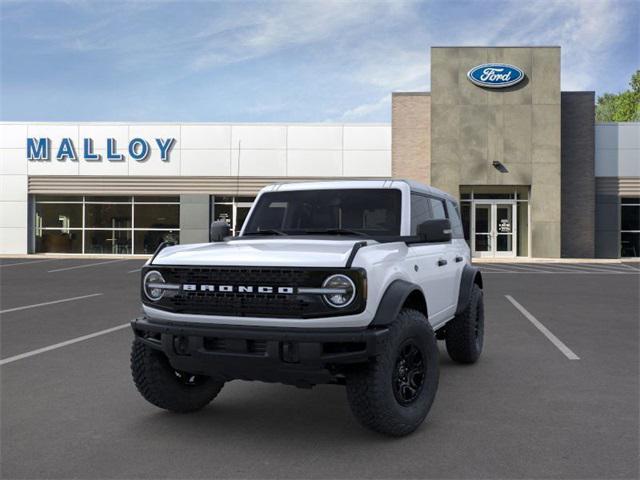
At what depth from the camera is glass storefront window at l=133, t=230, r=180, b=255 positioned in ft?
96.3

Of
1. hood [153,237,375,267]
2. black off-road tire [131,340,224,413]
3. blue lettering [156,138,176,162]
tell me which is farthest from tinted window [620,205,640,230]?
black off-road tire [131,340,224,413]

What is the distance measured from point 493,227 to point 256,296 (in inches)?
1007

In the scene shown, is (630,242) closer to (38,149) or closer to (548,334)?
(548,334)

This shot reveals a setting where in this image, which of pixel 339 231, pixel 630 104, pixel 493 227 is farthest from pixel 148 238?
pixel 630 104

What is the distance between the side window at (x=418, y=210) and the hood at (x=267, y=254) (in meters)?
0.91

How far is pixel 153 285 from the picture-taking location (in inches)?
169

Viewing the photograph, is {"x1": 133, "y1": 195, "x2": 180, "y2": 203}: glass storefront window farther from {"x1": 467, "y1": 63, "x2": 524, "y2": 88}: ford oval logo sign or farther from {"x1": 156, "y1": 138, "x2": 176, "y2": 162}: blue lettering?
{"x1": 467, "y1": 63, "x2": 524, "y2": 88}: ford oval logo sign

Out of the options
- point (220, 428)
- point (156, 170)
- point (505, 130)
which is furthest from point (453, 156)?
point (220, 428)

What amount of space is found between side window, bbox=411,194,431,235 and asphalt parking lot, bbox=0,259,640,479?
149 cm

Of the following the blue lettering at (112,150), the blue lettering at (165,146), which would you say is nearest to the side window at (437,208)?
the blue lettering at (165,146)

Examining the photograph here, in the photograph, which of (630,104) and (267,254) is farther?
(630,104)

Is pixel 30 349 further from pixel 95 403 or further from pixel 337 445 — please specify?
pixel 337 445

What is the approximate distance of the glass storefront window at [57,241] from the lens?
98.0 ft

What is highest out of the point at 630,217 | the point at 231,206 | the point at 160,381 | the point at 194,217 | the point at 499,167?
the point at 499,167
